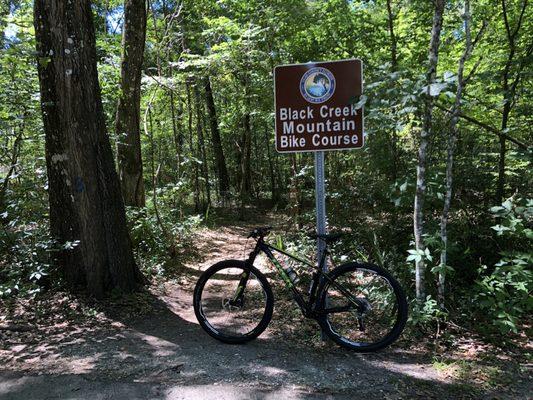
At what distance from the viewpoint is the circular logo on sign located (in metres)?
3.83

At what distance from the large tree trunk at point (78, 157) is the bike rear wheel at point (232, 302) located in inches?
63.1

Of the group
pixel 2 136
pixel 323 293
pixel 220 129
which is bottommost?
pixel 323 293

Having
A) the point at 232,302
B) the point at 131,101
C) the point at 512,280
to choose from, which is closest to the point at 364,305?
the point at 232,302

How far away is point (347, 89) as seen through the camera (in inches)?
150

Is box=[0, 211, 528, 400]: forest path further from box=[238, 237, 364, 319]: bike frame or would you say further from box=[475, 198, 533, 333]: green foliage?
box=[475, 198, 533, 333]: green foliage

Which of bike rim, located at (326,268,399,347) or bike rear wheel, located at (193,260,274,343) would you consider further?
bike rear wheel, located at (193,260,274,343)

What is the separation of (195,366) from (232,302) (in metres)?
0.84

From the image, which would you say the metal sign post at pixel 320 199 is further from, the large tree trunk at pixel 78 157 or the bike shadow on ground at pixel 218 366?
the large tree trunk at pixel 78 157

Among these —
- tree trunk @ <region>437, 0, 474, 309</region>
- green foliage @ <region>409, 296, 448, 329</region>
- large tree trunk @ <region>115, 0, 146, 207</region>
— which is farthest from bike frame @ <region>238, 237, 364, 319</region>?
large tree trunk @ <region>115, 0, 146, 207</region>

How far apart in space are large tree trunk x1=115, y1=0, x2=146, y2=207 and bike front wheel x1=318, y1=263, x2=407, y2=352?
4942 mm

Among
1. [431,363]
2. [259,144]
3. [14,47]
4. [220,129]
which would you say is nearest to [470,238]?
[431,363]

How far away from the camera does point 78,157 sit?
5.05m

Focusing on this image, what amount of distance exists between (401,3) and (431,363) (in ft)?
18.4

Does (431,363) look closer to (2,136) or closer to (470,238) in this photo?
(470,238)
